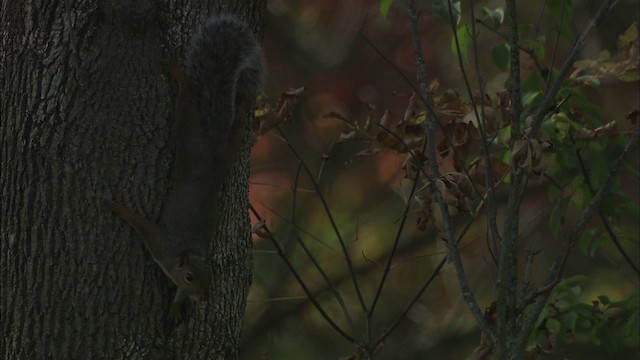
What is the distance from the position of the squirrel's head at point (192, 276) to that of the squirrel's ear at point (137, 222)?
91 millimetres

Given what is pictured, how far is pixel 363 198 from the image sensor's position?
482cm

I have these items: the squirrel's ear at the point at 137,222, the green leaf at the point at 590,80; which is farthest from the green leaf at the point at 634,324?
the squirrel's ear at the point at 137,222

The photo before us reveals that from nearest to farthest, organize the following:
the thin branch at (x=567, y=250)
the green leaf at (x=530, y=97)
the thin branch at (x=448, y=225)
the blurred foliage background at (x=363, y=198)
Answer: the thin branch at (x=567, y=250) → the thin branch at (x=448, y=225) → the green leaf at (x=530, y=97) → the blurred foliage background at (x=363, y=198)

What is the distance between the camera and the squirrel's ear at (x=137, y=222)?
2.24 m

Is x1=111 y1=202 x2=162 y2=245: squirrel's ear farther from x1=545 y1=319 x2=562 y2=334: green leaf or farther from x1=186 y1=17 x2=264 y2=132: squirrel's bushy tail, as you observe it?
x1=545 y1=319 x2=562 y2=334: green leaf

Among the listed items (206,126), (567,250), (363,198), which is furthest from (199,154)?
(363,198)

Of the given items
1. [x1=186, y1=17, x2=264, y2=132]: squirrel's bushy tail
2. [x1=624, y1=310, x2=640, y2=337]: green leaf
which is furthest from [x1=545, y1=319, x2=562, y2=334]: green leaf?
[x1=186, y1=17, x2=264, y2=132]: squirrel's bushy tail

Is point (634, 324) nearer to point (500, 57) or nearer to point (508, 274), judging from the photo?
point (500, 57)

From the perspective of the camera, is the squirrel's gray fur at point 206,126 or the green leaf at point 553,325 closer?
the squirrel's gray fur at point 206,126

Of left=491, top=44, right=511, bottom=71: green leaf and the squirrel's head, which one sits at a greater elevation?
left=491, top=44, right=511, bottom=71: green leaf

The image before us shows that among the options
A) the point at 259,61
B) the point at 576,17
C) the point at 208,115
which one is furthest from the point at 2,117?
the point at 576,17

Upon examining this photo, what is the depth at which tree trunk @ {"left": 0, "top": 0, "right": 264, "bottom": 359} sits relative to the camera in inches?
88.4

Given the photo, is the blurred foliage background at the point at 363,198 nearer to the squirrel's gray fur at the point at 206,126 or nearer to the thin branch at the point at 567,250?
the squirrel's gray fur at the point at 206,126

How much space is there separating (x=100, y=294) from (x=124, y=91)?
461mm
